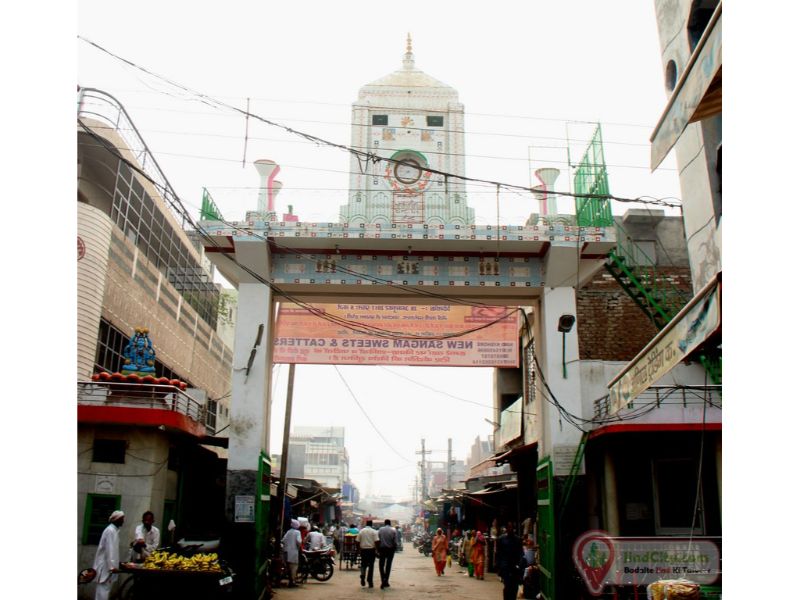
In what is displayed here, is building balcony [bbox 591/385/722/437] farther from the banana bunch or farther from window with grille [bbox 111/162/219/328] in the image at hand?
window with grille [bbox 111/162/219/328]

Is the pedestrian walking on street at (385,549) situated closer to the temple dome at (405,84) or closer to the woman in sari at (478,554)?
the woman in sari at (478,554)

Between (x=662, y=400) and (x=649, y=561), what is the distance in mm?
5008

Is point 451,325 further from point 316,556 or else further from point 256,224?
point 316,556

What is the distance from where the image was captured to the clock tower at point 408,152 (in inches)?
545

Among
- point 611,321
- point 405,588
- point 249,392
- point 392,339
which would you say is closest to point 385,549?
point 405,588

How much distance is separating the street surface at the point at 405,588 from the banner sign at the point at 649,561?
4904 mm

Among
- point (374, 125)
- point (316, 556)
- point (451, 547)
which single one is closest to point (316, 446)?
point (451, 547)

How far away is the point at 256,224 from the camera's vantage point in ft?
43.1

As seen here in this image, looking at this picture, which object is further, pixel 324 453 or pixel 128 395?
pixel 324 453

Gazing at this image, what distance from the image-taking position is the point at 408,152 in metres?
14.2

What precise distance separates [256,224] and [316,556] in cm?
972

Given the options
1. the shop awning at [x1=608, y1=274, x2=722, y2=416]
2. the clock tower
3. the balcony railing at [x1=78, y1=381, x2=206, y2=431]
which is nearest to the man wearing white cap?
the balcony railing at [x1=78, y1=381, x2=206, y2=431]

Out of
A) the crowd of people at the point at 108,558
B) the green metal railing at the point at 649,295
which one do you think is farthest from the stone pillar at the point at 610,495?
the crowd of people at the point at 108,558

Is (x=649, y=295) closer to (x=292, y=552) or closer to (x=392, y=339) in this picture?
(x=392, y=339)
